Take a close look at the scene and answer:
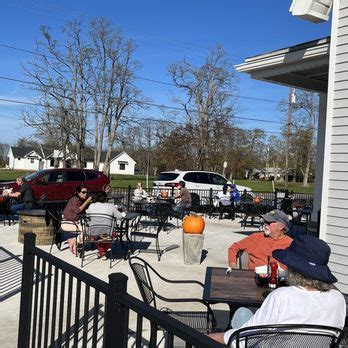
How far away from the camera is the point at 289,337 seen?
2.29 meters

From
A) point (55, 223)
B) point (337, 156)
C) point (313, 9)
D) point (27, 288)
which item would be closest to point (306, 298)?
point (27, 288)

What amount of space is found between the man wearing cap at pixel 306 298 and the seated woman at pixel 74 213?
6.05 m

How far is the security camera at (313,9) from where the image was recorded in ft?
20.7

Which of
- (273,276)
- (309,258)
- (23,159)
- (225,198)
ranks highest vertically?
(309,258)

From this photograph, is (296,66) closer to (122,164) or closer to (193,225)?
(193,225)

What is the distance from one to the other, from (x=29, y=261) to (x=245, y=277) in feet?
6.11

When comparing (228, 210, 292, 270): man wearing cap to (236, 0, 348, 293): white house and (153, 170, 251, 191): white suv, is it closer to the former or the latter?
(236, 0, 348, 293): white house

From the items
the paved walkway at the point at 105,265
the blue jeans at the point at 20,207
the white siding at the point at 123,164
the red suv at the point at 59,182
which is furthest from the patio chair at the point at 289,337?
the white siding at the point at 123,164

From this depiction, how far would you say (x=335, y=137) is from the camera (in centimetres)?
611

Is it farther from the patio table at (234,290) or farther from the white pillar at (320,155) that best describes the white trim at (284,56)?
the patio table at (234,290)

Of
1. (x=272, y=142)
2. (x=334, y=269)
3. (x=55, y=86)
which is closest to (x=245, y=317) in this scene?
(x=334, y=269)

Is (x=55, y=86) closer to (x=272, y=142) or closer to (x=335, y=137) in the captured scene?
(x=335, y=137)

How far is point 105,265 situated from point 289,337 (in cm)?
574

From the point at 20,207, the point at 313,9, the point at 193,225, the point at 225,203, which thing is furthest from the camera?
the point at 225,203
